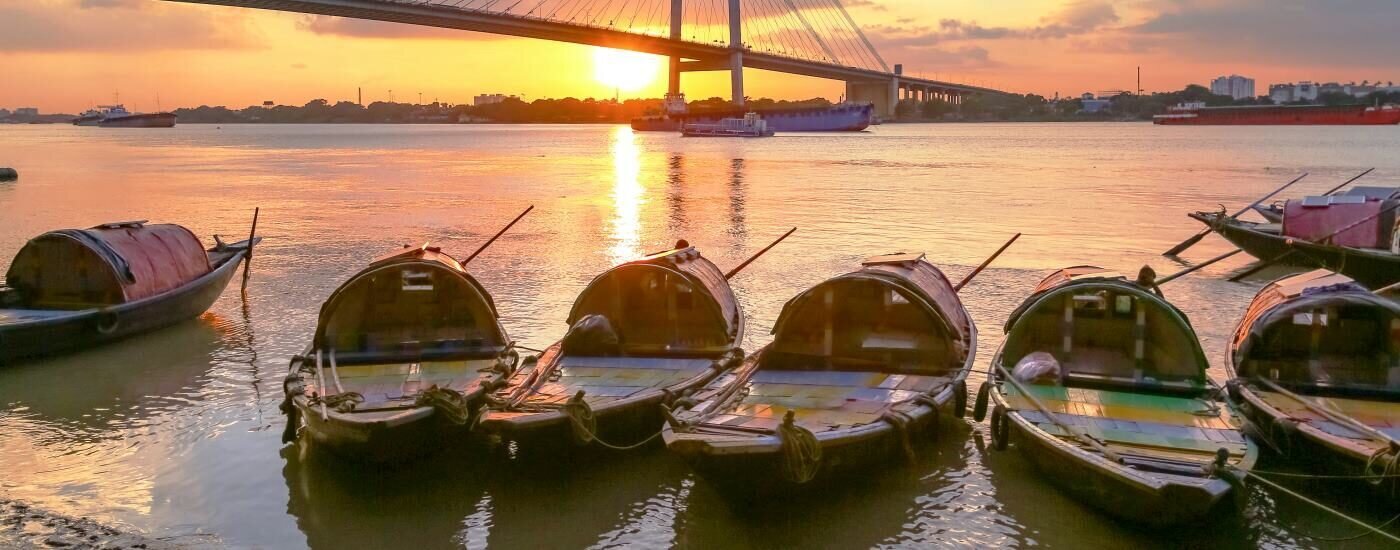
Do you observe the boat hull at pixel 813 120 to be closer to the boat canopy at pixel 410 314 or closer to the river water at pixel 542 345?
the river water at pixel 542 345

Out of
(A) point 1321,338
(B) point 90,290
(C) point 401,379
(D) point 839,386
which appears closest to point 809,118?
(B) point 90,290

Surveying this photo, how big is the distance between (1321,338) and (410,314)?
332 inches

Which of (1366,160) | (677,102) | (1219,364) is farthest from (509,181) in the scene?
(677,102)

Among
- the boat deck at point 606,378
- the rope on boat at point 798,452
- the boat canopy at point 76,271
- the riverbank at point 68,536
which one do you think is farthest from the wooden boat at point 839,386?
the boat canopy at point 76,271

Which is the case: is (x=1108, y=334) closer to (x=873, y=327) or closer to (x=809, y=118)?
(x=873, y=327)

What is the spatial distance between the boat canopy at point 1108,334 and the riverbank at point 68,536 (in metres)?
6.82

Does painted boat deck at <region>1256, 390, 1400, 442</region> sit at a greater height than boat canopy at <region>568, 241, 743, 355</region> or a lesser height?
lesser

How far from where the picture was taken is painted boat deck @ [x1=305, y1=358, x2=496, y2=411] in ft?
27.4

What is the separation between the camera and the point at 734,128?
104 metres

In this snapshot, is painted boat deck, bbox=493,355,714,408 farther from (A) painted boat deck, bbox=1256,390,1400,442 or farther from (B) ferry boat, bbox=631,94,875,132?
(B) ferry boat, bbox=631,94,875,132

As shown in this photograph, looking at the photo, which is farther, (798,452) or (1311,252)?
(1311,252)

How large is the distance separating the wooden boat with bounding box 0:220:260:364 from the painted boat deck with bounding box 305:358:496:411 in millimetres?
4486

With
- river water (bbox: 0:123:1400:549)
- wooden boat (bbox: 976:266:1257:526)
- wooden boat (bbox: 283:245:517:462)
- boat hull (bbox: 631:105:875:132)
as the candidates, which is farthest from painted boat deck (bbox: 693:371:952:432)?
boat hull (bbox: 631:105:875:132)

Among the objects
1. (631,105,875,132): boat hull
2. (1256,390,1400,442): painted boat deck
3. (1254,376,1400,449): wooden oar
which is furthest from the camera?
(631,105,875,132): boat hull
